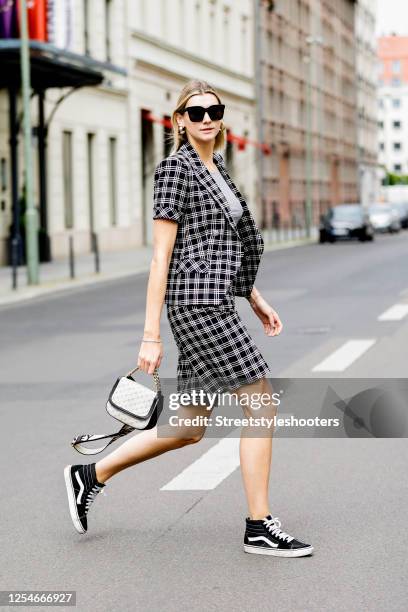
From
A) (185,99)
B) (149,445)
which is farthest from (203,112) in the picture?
(149,445)

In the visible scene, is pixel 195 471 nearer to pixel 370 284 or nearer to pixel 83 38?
pixel 370 284

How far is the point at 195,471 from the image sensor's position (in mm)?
7195

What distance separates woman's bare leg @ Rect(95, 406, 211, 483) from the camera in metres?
5.59

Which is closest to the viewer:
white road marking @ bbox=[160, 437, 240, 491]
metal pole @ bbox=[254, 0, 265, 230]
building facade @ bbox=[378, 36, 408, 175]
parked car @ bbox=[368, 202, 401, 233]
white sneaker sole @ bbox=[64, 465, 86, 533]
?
white sneaker sole @ bbox=[64, 465, 86, 533]

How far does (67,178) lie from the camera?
38.8m

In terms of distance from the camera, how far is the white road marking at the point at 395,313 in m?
16.8

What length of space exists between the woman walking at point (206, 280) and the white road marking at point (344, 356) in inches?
238

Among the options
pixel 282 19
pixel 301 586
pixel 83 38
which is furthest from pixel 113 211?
pixel 301 586

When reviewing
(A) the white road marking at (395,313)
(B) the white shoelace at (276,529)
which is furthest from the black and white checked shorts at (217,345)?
(A) the white road marking at (395,313)

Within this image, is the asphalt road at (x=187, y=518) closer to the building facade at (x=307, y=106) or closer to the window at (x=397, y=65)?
the building facade at (x=307, y=106)

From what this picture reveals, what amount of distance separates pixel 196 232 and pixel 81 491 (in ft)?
4.02

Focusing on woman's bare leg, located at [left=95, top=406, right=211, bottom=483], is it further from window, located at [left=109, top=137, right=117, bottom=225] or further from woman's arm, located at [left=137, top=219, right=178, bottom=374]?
window, located at [left=109, top=137, right=117, bottom=225]

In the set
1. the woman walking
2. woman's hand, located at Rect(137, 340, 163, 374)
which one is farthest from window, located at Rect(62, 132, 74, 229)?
woman's hand, located at Rect(137, 340, 163, 374)

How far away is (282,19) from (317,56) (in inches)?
Result: 504
